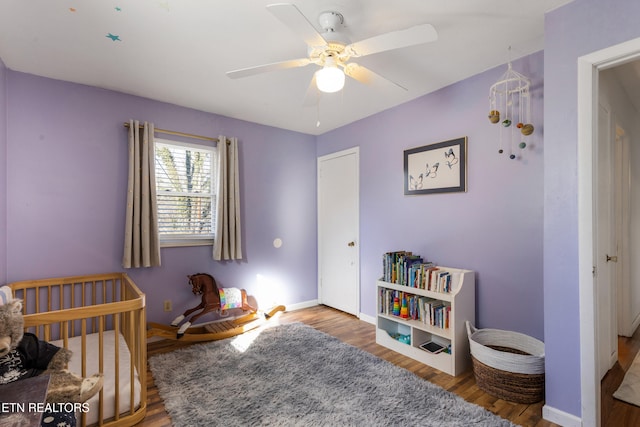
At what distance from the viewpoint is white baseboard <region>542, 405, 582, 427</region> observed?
1695mm

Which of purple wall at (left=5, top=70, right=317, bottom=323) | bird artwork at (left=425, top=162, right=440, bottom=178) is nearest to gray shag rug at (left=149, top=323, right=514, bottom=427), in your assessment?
purple wall at (left=5, top=70, right=317, bottom=323)

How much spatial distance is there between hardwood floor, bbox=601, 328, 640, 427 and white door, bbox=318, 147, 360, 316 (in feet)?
7.17

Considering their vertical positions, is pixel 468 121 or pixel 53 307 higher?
pixel 468 121

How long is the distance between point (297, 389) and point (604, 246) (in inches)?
87.4

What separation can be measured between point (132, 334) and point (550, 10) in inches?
118

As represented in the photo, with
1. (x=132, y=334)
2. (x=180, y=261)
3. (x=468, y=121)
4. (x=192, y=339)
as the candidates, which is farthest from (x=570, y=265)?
(x=180, y=261)

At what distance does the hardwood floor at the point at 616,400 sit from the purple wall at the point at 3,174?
415 cm

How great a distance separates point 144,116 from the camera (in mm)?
3025

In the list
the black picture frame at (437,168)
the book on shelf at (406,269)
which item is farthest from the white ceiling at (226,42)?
the book on shelf at (406,269)

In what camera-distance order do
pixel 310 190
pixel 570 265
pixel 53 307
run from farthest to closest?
pixel 310 190, pixel 53 307, pixel 570 265

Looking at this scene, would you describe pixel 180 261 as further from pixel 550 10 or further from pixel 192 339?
pixel 550 10

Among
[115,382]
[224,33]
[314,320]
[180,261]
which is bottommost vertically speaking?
[314,320]

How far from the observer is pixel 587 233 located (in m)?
1.64

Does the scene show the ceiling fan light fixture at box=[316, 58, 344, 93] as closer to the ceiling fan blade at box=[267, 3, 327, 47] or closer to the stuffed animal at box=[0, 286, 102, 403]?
the ceiling fan blade at box=[267, 3, 327, 47]
